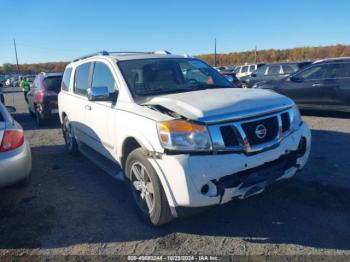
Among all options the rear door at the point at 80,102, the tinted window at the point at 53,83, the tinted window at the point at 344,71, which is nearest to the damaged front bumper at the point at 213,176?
the rear door at the point at 80,102

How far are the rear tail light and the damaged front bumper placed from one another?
1.95 metres

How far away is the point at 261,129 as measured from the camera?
3393mm

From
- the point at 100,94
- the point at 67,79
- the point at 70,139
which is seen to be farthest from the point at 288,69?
the point at 100,94

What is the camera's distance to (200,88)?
4508 mm

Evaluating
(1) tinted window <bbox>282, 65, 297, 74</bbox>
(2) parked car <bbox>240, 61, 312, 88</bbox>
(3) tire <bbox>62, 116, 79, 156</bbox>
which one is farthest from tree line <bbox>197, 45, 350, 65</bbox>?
(3) tire <bbox>62, 116, 79, 156</bbox>

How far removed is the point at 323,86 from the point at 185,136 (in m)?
7.48

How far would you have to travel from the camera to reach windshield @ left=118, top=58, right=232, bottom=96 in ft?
14.4

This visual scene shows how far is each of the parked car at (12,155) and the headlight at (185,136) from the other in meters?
2.00

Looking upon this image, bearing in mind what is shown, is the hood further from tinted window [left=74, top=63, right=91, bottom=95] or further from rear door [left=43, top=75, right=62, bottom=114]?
rear door [left=43, top=75, right=62, bottom=114]

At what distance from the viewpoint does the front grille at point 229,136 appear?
126 inches

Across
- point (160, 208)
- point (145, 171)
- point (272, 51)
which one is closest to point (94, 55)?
point (145, 171)

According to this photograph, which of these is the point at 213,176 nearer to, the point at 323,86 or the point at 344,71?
the point at 323,86

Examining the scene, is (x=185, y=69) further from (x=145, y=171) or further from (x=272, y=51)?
(x=272, y=51)

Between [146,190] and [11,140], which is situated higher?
[11,140]
